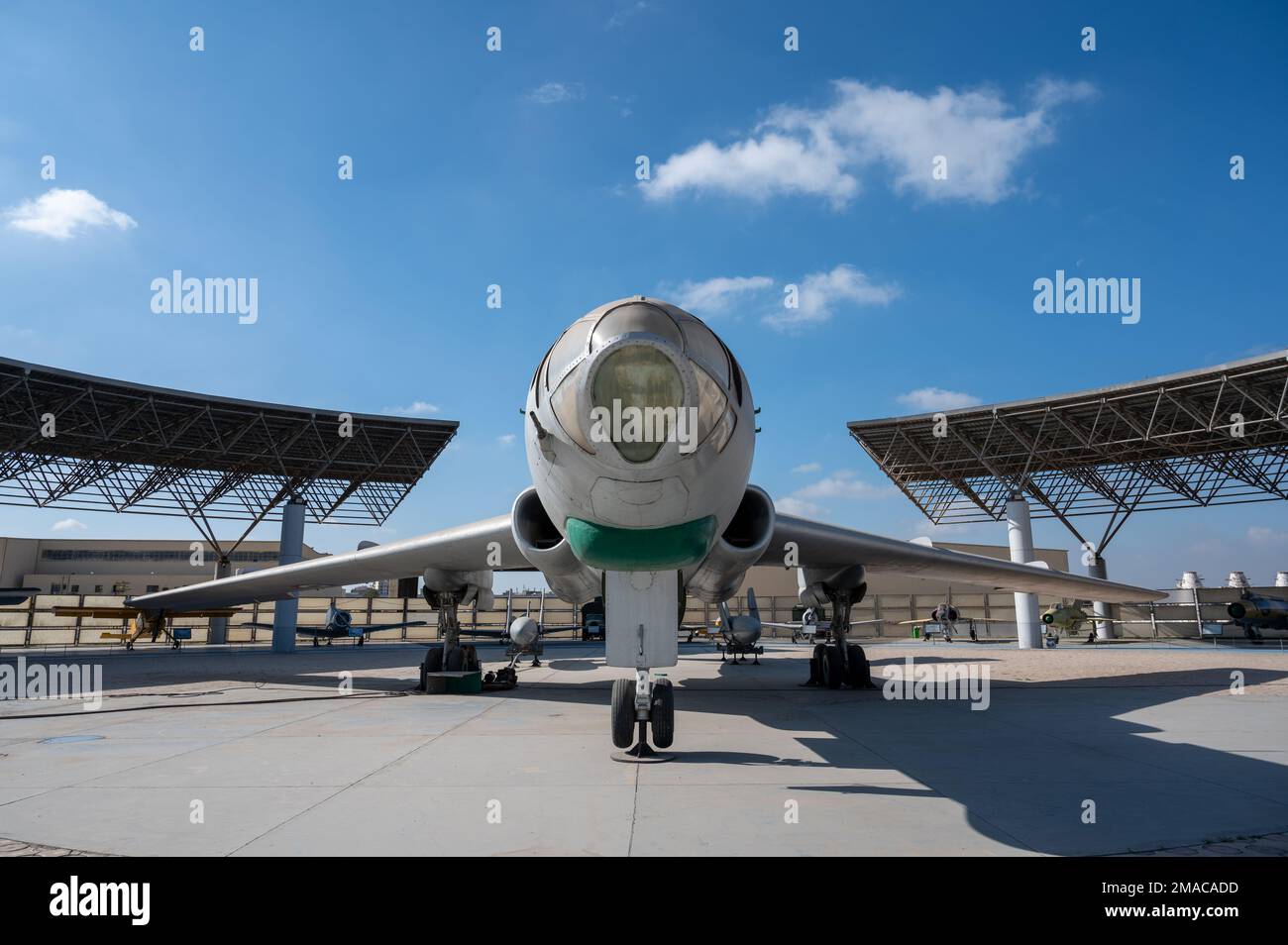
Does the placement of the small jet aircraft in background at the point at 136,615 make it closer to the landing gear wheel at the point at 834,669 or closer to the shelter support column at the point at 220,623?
the shelter support column at the point at 220,623

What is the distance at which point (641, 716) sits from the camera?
6.42 meters

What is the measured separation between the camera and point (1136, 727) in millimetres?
8258

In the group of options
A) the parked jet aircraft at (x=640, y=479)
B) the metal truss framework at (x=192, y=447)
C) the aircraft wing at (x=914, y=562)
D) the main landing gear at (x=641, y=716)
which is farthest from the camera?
the metal truss framework at (x=192, y=447)

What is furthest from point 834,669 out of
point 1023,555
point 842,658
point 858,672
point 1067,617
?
point 1067,617

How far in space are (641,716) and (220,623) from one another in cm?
3533

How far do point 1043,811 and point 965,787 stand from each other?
740mm

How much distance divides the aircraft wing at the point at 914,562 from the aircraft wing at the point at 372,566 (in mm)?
4154

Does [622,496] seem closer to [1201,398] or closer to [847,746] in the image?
[847,746]

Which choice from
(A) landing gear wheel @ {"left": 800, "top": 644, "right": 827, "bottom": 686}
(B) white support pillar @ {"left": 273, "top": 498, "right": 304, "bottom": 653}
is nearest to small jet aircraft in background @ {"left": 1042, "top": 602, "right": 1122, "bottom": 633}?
(A) landing gear wheel @ {"left": 800, "top": 644, "right": 827, "bottom": 686}

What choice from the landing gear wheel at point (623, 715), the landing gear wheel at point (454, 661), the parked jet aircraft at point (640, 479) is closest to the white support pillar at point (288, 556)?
the landing gear wheel at point (454, 661)

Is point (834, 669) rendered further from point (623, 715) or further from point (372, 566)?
point (372, 566)

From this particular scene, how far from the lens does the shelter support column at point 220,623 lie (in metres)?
32.8

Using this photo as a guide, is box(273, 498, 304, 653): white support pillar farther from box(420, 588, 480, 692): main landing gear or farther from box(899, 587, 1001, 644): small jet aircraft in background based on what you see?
box(899, 587, 1001, 644): small jet aircraft in background
